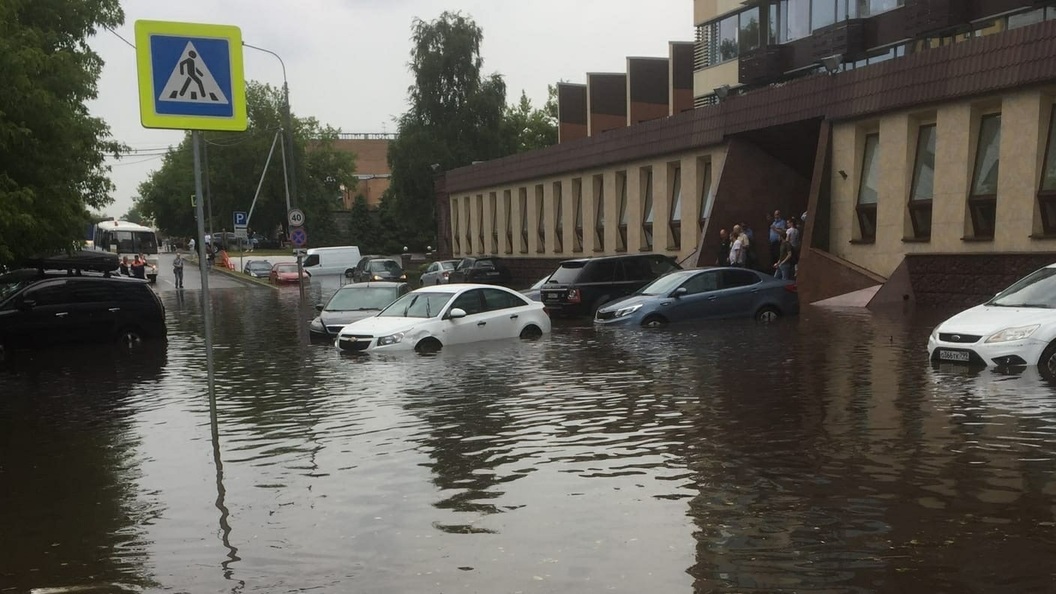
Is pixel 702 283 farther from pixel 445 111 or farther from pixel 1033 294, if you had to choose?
pixel 445 111

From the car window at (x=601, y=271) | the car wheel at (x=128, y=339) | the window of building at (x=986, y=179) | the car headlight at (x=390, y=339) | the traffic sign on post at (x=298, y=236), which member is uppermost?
the window of building at (x=986, y=179)

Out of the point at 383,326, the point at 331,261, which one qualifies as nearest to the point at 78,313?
the point at 383,326

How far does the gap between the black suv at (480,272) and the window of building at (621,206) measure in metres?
5.87

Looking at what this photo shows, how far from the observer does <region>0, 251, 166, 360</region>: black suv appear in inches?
749

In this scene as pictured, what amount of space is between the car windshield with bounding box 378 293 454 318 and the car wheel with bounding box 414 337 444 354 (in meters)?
0.54

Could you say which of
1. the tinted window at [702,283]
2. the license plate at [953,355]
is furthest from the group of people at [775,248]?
the license plate at [953,355]

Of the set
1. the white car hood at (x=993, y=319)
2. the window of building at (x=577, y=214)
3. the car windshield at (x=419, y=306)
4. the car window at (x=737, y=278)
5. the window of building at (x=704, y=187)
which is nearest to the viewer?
the white car hood at (x=993, y=319)

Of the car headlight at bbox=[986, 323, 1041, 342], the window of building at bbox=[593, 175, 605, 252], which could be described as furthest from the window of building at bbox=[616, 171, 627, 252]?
the car headlight at bbox=[986, 323, 1041, 342]

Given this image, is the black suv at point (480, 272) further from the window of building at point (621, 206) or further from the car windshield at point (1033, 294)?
the car windshield at point (1033, 294)

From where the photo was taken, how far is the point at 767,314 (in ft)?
71.8

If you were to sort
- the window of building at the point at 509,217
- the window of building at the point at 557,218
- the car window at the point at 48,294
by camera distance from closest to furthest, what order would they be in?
the car window at the point at 48,294 < the window of building at the point at 557,218 < the window of building at the point at 509,217

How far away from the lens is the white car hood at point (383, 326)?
17016 mm

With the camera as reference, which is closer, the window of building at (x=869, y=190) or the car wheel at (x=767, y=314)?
the car wheel at (x=767, y=314)

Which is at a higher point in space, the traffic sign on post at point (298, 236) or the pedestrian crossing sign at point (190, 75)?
the pedestrian crossing sign at point (190, 75)
